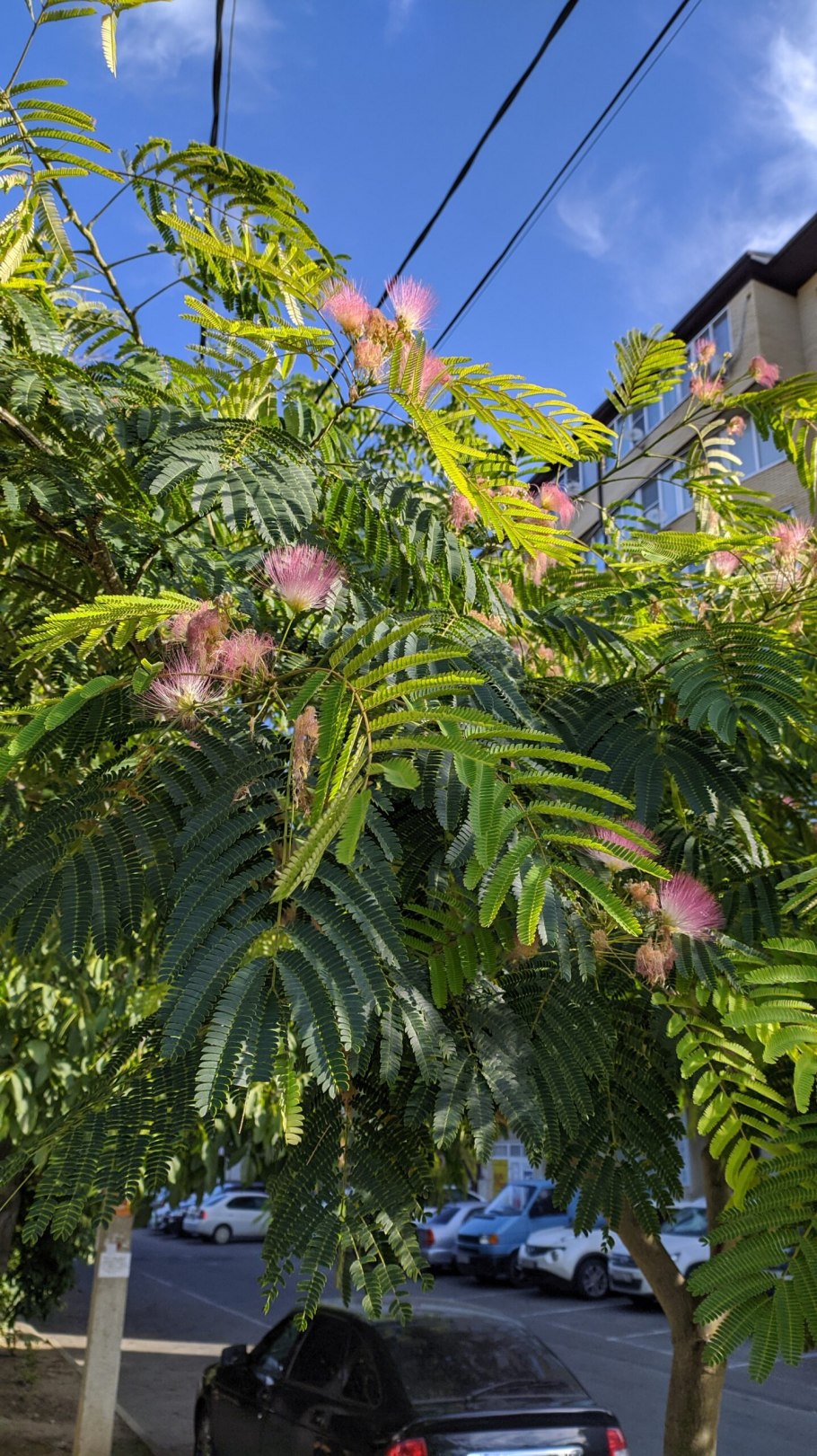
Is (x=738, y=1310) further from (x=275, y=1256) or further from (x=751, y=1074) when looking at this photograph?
(x=275, y=1256)

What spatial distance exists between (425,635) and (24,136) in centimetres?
175

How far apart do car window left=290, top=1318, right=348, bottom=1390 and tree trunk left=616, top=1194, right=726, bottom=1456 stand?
288 centimetres

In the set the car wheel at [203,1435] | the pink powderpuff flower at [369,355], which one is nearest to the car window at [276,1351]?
the car wheel at [203,1435]

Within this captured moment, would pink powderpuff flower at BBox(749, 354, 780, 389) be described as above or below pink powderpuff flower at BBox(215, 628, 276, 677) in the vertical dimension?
above

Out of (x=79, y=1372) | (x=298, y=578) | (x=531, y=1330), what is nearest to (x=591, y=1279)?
(x=531, y=1330)

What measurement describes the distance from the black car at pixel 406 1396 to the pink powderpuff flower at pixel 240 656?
4837 millimetres

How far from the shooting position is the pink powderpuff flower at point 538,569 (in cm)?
354

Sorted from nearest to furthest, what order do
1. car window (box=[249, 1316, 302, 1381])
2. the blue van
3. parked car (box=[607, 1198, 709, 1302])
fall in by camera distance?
1. car window (box=[249, 1316, 302, 1381])
2. parked car (box=[607, 1198, 709, 1302])
3. the blue van

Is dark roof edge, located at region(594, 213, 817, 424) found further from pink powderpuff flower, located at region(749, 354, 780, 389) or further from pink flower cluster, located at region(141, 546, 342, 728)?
pink flower cluster, located at region(141, 546, 342, 728)

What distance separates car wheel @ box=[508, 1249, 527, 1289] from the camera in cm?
2045

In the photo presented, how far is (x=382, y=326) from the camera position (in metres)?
2.53

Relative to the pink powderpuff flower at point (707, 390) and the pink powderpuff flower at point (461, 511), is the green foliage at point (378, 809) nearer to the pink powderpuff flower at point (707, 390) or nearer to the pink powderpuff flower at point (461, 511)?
the pink powderpuff flower at point (461, 511)

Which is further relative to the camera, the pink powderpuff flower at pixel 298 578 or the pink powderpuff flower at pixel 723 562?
the pink powderpuff flower at pixel 723 562

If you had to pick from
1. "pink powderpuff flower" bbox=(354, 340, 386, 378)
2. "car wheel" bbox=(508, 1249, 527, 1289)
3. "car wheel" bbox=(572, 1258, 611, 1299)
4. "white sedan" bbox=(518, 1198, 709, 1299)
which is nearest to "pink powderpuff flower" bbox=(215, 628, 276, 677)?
"pink powderpuff flower" bbox=(354, 340, 386, 378)
